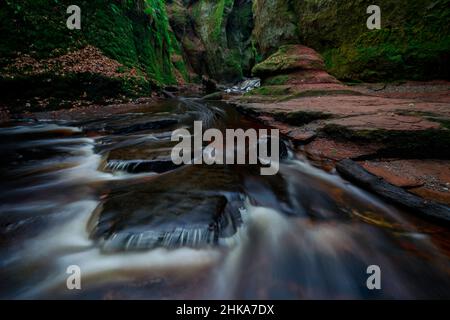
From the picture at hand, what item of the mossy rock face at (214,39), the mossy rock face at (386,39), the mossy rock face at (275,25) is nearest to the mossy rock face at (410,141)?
the mossy rock face at (386,39)

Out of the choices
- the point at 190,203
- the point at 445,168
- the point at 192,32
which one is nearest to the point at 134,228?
the point at 190,203

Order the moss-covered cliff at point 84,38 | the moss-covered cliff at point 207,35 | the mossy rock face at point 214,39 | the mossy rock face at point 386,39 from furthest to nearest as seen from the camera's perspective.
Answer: the mossy rock face at point 214,39 → the moss-covered cliff at point 207,35 → the moss-covered cliff at point 84,38 → the mossy rock face at point 386,39

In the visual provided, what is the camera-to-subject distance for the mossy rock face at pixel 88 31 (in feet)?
27.6

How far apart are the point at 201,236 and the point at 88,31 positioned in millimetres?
12110

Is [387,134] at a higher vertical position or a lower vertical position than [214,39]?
lower

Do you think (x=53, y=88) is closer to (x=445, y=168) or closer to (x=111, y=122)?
(x=111, y=122)

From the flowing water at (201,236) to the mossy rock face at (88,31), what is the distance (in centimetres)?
699

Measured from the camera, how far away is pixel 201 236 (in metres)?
2.48

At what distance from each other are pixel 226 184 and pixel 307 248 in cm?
138

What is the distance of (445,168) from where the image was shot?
3.83m

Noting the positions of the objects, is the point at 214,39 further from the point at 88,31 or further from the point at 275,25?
the point at 88,31

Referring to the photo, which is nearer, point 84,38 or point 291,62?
point 84,38

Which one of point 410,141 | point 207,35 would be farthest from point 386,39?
point 207,35

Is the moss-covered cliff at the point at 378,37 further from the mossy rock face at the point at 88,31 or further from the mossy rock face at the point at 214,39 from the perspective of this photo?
the mossy rock face at the point at 214,39
